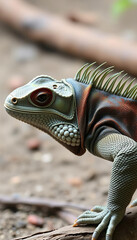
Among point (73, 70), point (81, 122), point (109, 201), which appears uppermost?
point (73, 70)

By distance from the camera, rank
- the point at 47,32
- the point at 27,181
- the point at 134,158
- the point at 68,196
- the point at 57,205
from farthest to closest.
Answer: the point at 47,32, the point at 27,181, the point at 68,196, the point at 57,205, the point at 134,158

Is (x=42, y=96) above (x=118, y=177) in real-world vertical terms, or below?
above

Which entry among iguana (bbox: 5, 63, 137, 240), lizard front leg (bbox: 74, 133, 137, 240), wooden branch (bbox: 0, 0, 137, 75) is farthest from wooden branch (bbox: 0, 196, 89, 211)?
wooden branch (bbox: 0, 0, 137, 75)

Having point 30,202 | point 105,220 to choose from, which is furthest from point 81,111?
point 30,202

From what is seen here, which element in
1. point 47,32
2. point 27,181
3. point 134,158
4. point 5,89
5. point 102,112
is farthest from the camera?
point 47,32

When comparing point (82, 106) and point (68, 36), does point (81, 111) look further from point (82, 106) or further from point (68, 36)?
point (68, 36)

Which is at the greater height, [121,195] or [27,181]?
[121,195]

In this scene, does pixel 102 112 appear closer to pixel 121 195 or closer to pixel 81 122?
pixel 81 122

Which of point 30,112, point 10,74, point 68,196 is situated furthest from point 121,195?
point 10,74

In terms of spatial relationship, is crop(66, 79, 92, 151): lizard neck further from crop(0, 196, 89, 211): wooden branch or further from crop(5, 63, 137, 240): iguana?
crop(0, 196, 89, 211): wooden branch
